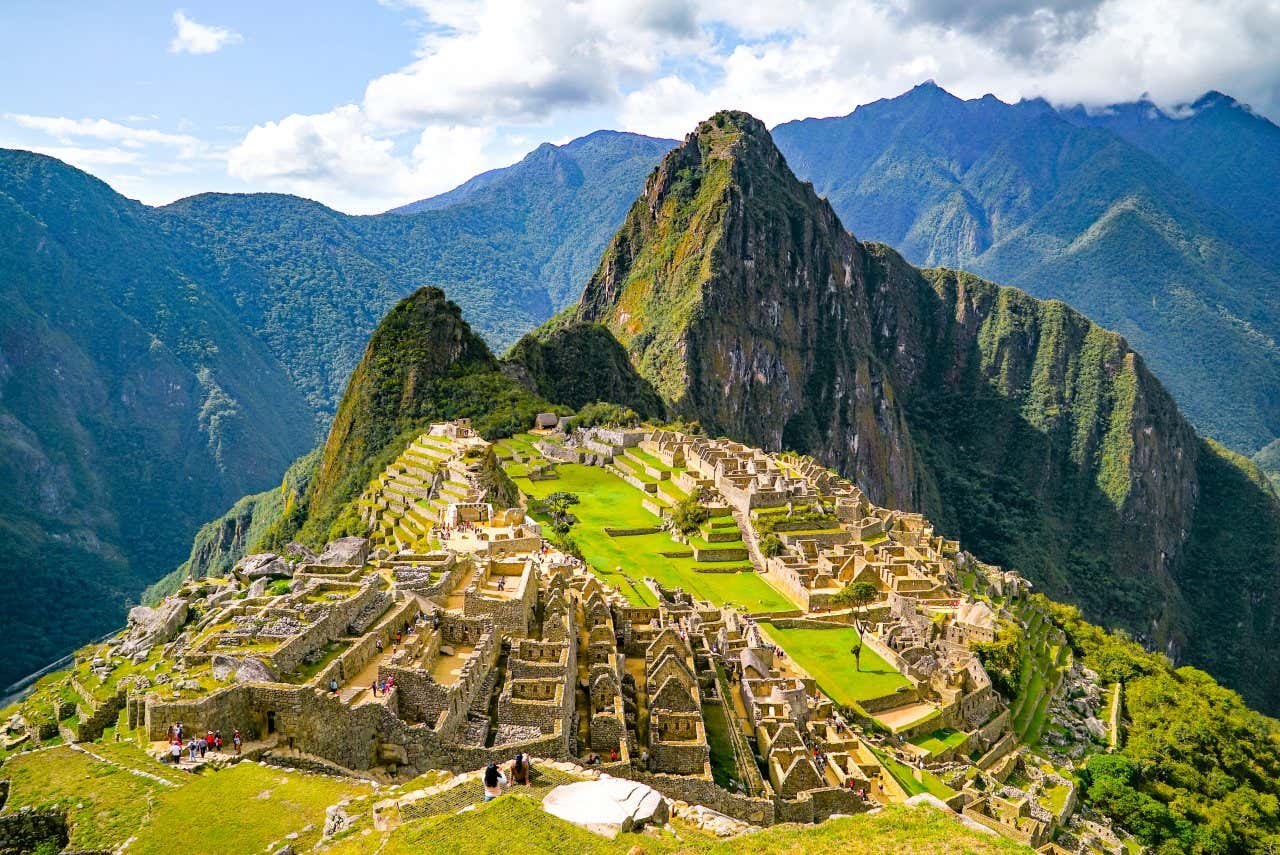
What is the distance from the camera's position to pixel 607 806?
15.3m

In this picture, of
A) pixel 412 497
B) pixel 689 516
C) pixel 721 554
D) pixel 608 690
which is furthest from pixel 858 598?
pixel 608 690

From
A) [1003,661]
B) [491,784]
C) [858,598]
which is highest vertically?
[491,784]

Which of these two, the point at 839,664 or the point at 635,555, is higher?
the point at 635,555

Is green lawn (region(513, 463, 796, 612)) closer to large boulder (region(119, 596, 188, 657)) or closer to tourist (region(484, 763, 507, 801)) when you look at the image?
large boulder (region(119, 596, 188, 657))

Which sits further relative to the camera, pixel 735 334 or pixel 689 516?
pixel 735 334

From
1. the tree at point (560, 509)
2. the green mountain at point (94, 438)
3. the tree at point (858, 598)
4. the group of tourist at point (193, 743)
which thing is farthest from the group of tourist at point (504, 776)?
the green mountain at point (94, 438)

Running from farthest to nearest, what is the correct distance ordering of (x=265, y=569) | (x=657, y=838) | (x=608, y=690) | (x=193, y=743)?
(x=265, y=569), (x=608, y=690), (x=193, y=743), (x=657, y=838)

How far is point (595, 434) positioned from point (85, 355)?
128 m

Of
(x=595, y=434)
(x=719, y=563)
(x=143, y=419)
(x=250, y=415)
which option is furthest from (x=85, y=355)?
(x=719, y=563)

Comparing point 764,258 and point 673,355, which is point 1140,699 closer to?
point 673,355

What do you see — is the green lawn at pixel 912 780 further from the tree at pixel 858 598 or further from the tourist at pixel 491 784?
the tourist at pixel 491 784

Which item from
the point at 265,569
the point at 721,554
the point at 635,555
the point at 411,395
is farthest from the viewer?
the point at 411,395

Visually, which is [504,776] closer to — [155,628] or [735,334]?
[155,628]

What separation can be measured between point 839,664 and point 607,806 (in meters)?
26.4
